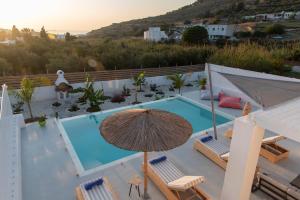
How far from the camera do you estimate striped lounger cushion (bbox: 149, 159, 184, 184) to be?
578cm

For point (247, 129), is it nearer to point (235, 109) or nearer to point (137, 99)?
point (235, 109)

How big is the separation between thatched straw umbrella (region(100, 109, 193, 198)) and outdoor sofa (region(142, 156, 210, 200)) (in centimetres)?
129

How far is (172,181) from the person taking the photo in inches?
221

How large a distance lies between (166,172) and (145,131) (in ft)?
7.06

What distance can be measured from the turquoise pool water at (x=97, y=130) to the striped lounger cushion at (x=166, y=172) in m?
2.03

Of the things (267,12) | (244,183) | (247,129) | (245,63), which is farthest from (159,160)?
(267,12)

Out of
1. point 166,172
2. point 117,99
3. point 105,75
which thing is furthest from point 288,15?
point 166,172

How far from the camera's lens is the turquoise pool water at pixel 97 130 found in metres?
8.07

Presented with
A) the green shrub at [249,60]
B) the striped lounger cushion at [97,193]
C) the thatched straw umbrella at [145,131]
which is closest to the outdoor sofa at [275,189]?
the thatched straw umbrella at [145,131]

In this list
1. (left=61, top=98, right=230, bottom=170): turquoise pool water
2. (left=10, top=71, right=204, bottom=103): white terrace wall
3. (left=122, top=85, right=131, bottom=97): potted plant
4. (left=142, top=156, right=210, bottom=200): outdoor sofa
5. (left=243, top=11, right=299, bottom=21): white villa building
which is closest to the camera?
(left=142, top=156, right=210, bottom=200): outdoor sofa

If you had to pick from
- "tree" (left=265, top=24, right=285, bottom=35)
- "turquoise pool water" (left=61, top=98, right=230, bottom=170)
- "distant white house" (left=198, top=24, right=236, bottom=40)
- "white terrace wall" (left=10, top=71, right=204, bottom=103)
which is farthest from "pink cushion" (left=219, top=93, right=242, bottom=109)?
"tree" (left=265, top=24, right=285, bottom=35)

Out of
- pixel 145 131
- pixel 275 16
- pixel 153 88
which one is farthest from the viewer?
pixel 275 16

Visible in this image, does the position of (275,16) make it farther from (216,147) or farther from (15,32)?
(216,147)

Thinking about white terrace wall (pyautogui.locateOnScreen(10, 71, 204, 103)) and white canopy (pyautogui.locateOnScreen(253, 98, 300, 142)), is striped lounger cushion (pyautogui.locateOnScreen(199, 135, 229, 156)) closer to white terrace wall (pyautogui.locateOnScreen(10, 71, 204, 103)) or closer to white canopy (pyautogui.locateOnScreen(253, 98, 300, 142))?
white canopy (pyautogui.locateOnScreen(253, 98, 300, 142))
